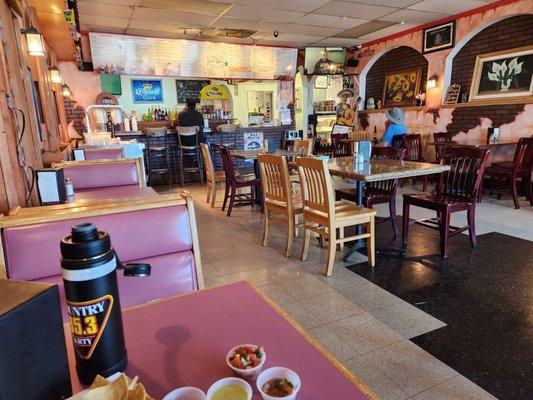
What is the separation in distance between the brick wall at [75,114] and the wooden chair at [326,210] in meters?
6.54

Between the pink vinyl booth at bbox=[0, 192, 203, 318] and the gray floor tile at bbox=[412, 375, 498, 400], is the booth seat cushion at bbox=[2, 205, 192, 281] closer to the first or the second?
the pink vinyl booth at bbox=[0, 192, 203, 318]

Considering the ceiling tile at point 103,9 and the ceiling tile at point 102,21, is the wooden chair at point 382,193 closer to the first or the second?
the ceiling tile at point 103,9

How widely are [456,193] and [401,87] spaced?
218 inches

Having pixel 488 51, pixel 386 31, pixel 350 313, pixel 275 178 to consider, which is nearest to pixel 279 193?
pixel 275 178

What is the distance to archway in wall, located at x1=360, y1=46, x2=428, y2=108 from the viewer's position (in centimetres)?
794

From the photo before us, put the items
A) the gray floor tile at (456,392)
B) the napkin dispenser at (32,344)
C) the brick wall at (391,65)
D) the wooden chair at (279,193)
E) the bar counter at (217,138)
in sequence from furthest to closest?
the brick wall at (391,65), the bar counter at (217,138), the wooden chair at (279,193), the gray floor tile at (456,392), the napkin dispenser at (32,344)

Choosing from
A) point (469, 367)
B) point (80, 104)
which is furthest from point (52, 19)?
point (469, 367)

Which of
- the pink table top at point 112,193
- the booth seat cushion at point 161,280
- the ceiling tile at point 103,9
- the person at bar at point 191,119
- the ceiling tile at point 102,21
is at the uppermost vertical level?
the ceiling tile at point 102,21

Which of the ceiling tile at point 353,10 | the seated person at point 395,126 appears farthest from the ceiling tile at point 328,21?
the seated person at point 395,126

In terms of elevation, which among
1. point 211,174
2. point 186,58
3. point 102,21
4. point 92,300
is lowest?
point 211,174

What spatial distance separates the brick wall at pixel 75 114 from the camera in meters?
7.77

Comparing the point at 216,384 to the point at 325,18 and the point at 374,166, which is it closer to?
the point at 374,166

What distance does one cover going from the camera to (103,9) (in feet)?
19.4

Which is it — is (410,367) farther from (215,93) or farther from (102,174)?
(215,93)
